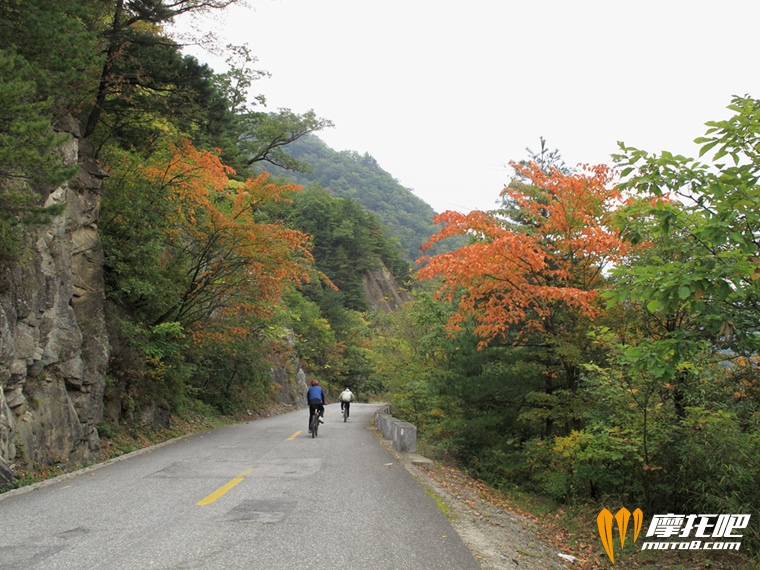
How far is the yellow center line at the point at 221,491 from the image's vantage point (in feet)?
22.1

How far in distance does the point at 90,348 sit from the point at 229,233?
526 centimetres

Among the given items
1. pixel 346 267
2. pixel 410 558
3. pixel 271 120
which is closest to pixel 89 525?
pixel 410 558

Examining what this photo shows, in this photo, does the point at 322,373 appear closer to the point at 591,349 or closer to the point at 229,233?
the point at 229,233

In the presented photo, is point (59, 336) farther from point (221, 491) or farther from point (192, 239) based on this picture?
point (192, 239)

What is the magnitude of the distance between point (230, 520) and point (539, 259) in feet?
22.0

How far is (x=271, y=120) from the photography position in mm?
26422

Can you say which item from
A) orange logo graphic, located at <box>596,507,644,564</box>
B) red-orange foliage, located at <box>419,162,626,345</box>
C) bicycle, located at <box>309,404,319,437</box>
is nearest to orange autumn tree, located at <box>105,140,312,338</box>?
bicycle, located at <box>309,404,319,437</box>

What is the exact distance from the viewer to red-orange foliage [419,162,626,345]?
9898 mm

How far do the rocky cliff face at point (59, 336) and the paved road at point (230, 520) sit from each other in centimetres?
137

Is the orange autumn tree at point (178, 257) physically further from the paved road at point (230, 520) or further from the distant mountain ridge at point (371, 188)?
the distant mountain ridge at point (371, 188)

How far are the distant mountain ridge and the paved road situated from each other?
96.2m

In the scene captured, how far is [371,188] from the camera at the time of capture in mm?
122812

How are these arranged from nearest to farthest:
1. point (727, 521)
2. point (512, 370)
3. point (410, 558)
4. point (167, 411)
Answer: point (410, 558) < point (727, 521) < point (512, 370) < point (167, 411)

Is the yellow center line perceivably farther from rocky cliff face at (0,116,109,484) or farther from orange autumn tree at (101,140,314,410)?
orange autumn tree at (101,140,314,410)
